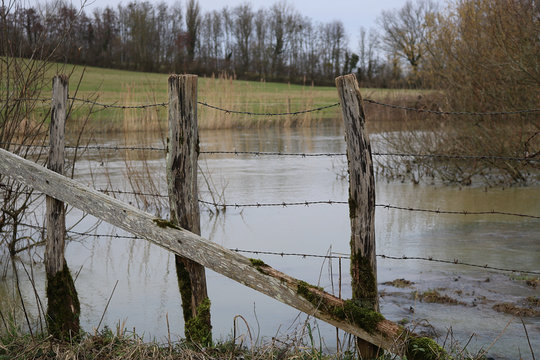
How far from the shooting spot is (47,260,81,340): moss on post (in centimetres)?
445

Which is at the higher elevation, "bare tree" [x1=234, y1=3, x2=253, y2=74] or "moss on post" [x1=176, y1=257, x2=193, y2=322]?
"bare tree" [x1=234, y1=3, x2=253, y2=74]

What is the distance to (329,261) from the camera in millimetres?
5055

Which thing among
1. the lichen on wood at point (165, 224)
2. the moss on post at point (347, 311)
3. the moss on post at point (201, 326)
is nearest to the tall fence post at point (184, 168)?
the moss on post at point (201, 326)

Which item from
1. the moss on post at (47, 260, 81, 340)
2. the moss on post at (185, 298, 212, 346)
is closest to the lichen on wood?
the moss on post at (185, 298, 212, 346)

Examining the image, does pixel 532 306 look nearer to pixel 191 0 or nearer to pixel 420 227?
pixel 420 227

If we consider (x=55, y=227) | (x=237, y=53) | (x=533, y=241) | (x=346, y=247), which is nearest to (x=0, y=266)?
(x=55, y=227)

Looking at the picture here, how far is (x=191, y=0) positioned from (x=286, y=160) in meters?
62.6

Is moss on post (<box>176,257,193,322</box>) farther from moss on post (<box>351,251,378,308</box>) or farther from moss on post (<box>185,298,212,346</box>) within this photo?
moss on post (<box>351,251,378,308</box>)

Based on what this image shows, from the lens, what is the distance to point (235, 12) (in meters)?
78.1

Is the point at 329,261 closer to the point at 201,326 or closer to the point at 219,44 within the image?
the point at 201,326

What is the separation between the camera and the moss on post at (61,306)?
445 centimetres

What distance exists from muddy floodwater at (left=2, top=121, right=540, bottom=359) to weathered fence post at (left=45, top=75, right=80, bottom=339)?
0.56 m

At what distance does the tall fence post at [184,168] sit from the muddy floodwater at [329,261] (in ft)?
1.42

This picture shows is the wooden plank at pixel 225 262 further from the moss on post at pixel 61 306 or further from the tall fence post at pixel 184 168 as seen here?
the moss on post at pixel 61 306
